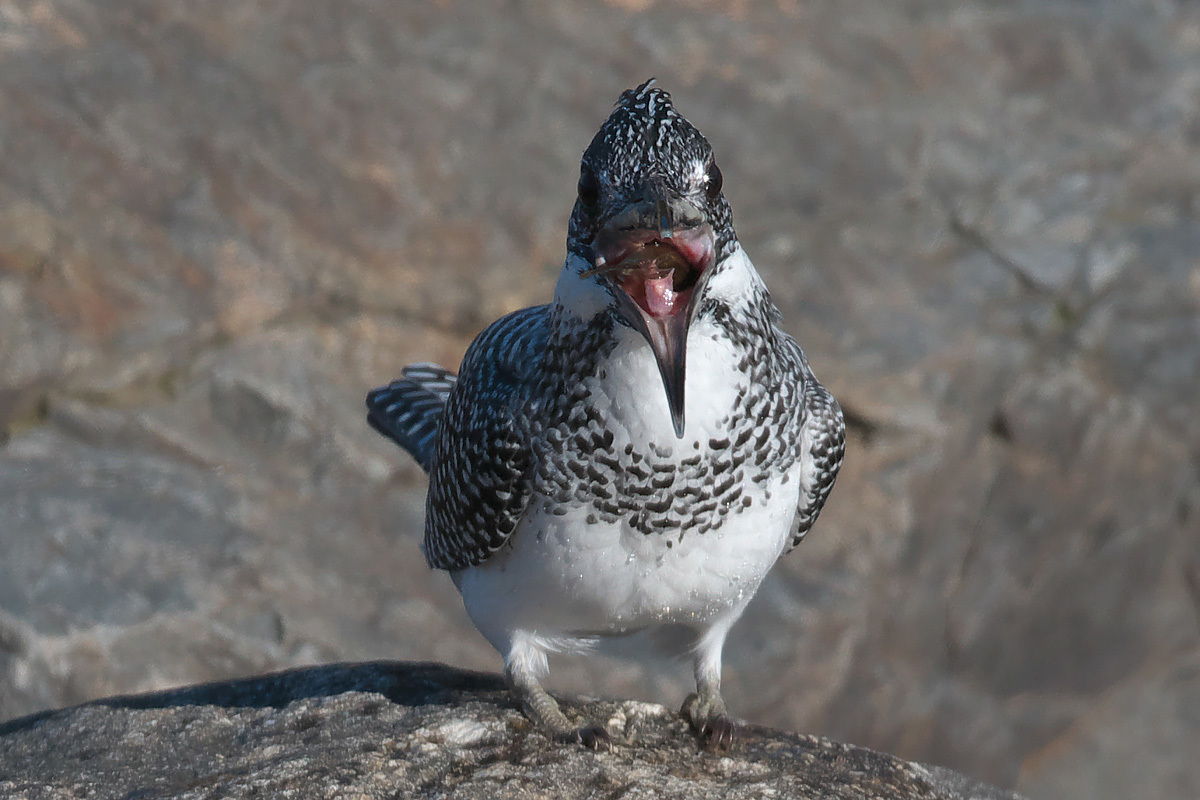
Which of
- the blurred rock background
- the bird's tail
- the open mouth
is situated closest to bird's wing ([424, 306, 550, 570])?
the open mouth

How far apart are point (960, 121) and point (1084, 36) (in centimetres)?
135

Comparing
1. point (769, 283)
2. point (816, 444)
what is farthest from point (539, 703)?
point (769, 283)

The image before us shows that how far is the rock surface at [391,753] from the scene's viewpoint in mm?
3596

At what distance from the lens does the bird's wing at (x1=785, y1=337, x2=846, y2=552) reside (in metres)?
4.03

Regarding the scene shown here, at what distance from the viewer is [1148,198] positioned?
8.95 metres

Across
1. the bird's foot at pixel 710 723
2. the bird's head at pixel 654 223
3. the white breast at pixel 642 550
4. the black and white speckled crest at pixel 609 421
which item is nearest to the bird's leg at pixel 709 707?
the bird's foot at pixel 710 723

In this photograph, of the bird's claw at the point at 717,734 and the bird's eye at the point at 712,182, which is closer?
the bird's eye at the point at 712,182

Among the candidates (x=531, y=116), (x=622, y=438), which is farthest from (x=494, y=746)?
(x=531, y=116)

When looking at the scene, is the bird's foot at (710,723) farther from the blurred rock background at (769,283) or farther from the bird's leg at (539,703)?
the blurred rock background at (769,283)

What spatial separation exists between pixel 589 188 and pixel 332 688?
2.20 metres

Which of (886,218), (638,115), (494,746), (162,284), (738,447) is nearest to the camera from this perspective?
A: (638,115)

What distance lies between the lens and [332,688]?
445 cm

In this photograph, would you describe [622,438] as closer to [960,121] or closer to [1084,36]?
[960,121]

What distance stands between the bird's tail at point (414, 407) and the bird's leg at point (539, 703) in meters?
1.21
